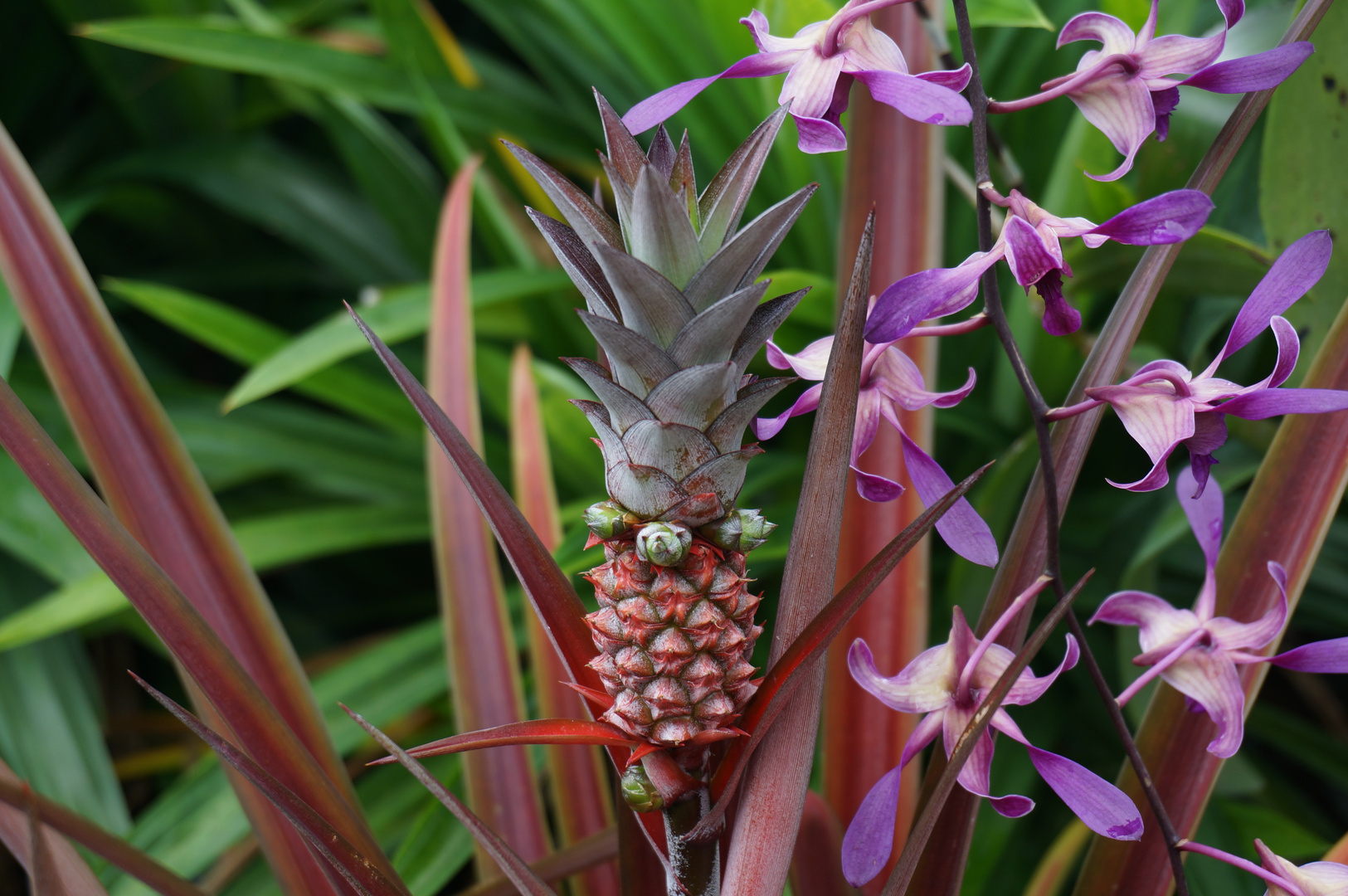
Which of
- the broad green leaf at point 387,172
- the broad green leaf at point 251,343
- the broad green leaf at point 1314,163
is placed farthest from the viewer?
the broad green leaf at point 387,172

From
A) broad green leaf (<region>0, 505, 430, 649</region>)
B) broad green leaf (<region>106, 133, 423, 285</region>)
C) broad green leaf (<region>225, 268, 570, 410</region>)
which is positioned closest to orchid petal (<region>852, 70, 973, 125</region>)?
broad green leaf (<region>225, 268, 570, 410</region>)

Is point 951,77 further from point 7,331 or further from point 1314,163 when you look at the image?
point 7,331

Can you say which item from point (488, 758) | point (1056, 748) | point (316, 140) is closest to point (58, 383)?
point (488, 758)

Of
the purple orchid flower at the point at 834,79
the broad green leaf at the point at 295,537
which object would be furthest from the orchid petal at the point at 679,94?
the broad green leaf at the point at 295,537

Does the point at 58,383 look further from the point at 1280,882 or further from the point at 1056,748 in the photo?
the point at 1056,748

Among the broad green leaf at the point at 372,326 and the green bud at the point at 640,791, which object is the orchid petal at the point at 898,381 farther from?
the broad green leaf at the point at 372,326

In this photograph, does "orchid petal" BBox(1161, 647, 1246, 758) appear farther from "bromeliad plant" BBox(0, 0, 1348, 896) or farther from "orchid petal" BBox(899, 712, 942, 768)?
"orchid petal" BBox(899, 712, 942, 768)
